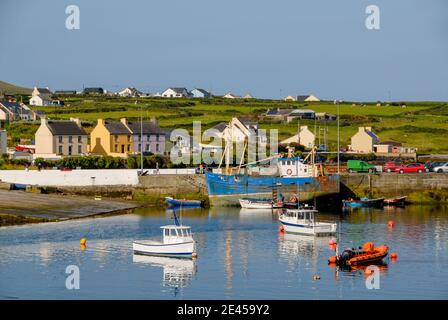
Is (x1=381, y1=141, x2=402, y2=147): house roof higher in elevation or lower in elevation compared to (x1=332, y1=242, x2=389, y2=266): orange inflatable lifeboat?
higher

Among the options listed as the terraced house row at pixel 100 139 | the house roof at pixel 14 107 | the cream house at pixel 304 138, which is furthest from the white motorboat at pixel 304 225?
the house roof at pixel 14 107

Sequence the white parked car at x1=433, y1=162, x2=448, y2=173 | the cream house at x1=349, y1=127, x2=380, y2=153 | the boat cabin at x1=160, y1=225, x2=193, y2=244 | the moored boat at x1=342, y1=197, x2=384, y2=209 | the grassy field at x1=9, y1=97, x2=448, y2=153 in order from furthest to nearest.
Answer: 1. the grassy field at x1=9, y1=97, x2=448, y2=153
2. the cream house at x1=349, y1=127, x2=380, y2=153
3. the white parked car at x1=433, y1=162, x2=448, y2=173
4. the moored boat at x1=342, y1=197, x2=384, y2=209
5. the boat cabin at x1=160, y1=225, x2=193, y2=244

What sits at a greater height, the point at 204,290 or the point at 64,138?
the point at 64,138

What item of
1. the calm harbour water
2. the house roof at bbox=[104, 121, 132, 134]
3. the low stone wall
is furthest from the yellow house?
the calm harbour water

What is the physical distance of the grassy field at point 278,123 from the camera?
468ft

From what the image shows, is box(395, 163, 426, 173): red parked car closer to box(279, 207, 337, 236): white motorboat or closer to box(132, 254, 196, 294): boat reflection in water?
box(279, 207, 337, 236): white motorboat

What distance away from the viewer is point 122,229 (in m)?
73.2

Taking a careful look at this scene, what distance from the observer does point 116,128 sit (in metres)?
120

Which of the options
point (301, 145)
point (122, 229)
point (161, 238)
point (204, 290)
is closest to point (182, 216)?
point (122, 229)

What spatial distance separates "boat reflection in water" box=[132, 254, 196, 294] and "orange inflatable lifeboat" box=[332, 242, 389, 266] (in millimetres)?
8678

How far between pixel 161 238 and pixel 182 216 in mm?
15779

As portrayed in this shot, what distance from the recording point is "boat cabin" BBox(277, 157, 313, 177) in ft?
319

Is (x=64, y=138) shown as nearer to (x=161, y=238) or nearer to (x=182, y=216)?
(x=182, y=216)

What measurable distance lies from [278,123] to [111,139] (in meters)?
40.9
